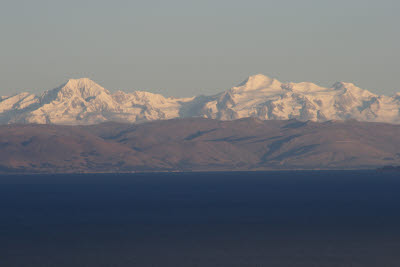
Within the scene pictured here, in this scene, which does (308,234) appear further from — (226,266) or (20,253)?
(20,253)

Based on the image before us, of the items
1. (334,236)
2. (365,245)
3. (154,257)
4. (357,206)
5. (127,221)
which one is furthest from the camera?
(357,206)

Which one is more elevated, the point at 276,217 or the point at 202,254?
the point at 202,254

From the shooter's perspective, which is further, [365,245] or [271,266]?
[365,245]

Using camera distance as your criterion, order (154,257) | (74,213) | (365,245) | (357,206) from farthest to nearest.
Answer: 1. (357,206)
2. (74,213)
3. (365,245)
4. (154,257)

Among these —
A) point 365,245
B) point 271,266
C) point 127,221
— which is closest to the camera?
point 271,266

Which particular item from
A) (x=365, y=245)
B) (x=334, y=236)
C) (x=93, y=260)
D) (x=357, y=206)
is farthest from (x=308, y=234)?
(x=357, y=206)

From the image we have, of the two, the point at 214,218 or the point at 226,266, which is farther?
the point at 214,218

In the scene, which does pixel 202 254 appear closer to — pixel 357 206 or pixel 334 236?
pixel 334 236

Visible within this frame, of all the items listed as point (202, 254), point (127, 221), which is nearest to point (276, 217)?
point (127, 221)

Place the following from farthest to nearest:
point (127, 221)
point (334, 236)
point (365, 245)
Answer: point (127, 221), point (334, 236), point (365, 245)
